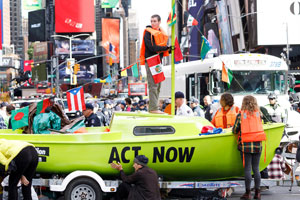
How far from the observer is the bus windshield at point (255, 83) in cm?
1905

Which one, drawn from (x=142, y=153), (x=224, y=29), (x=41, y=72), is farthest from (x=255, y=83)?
(x=41, y=72)

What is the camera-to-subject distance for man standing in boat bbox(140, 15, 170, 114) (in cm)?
969

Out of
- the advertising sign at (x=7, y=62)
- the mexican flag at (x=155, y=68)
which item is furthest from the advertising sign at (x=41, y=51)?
the mexican flag at (x=155, y=68)

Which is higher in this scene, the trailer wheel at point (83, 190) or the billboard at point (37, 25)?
the billboard at point (37, 25)

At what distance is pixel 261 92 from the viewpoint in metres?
19.0

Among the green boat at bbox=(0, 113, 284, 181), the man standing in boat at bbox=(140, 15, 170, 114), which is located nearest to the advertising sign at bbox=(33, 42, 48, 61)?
the man standing in boat at bbox=(140, 15, 170, 114)

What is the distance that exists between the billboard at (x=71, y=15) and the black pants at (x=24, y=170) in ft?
312

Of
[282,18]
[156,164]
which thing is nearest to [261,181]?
[156,164]

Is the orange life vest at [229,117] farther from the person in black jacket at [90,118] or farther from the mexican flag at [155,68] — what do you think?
the person in black jacket at [90,118]

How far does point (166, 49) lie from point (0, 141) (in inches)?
149

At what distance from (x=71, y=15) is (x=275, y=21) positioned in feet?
173

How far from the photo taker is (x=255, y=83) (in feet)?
62.7

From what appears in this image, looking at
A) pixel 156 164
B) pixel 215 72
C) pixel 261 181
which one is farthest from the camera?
pixel 215 72

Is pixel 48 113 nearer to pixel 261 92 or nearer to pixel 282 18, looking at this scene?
pixel 261 92
